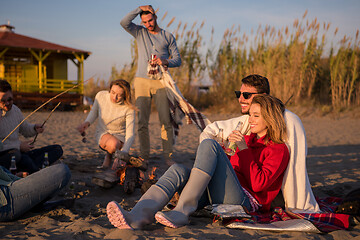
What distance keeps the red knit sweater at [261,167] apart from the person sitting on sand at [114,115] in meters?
1.89

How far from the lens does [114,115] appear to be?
4.20 metres

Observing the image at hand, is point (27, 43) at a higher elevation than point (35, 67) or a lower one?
higher

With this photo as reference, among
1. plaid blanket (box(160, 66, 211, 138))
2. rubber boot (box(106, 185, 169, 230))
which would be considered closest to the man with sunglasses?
rubber boot (box(106, 185, 169, 230))

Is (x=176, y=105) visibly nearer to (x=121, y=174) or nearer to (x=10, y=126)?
(x=121, y=174)

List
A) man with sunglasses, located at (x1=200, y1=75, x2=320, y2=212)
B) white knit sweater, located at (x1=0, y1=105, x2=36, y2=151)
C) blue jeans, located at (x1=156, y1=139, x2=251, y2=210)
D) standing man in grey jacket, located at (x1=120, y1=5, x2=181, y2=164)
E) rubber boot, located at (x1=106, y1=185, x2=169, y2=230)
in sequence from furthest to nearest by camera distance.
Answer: standing man in grey jacket, located at (x1=120, y1=5, x2=181, y2=164)
white knit sweater, located at (x1=0, y1=105, x2=36, y2=151)
man with sunglasses, located at (x1=200, y1=75, x2=320, y2=212)
blue jeans, located at (x1=156, y1=139, x2=251, y2=210)
rubber boot, located at (x1=106, y1=185, x2=169, y2=230)

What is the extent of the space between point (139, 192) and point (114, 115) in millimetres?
1153

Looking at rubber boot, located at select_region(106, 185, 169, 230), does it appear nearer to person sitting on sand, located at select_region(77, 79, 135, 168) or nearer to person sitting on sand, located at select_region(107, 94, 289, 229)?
person sitting on sand, located at select_region(107, 94, 289, 229)

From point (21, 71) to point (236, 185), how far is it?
18601 mm

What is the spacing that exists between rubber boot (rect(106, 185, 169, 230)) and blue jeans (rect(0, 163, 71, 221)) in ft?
2.23

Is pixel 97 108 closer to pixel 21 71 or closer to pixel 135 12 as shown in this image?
pixel 135 12

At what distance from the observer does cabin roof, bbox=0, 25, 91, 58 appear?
15.7 m

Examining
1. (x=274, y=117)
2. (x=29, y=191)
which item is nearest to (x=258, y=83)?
(x=274, y=117)

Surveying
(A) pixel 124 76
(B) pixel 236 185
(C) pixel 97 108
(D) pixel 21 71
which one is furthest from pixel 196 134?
(D) pixel 21 71

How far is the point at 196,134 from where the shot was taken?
8336 millimetres
